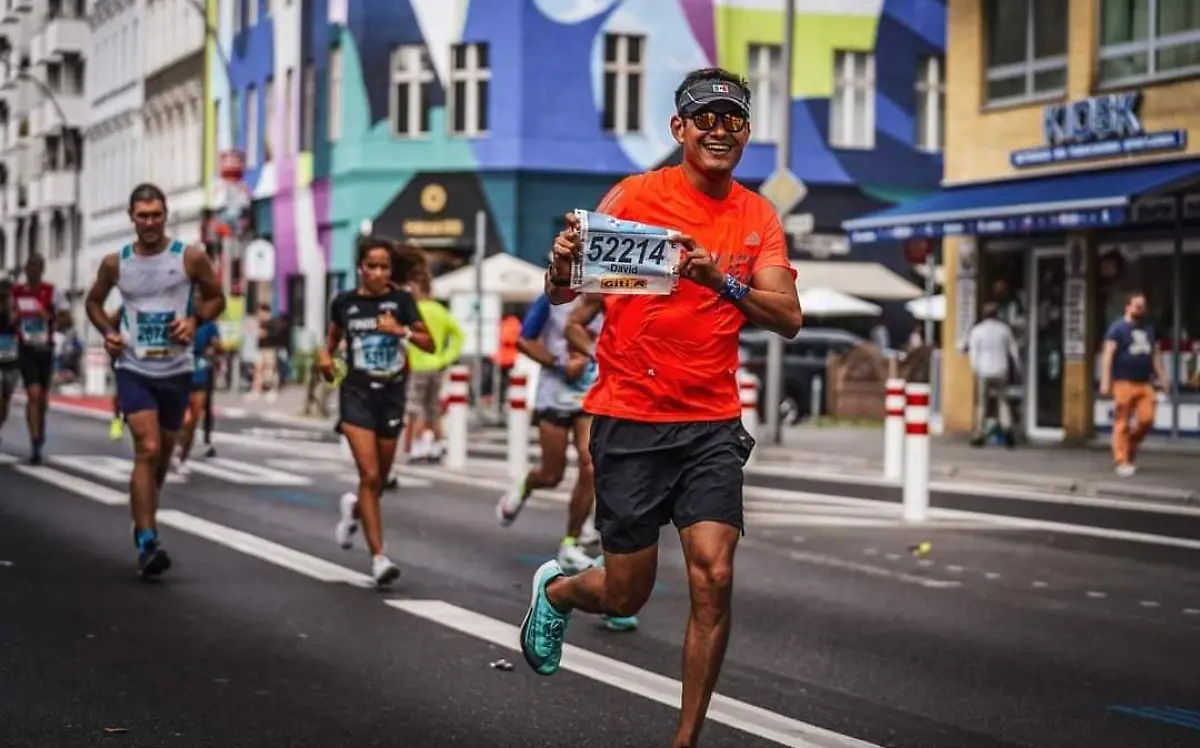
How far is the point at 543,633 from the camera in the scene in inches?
282

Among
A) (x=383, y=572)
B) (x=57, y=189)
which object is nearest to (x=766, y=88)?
(x=383, y=572)

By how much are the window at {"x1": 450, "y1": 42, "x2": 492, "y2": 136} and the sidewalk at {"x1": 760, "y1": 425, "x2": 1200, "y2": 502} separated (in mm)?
18417

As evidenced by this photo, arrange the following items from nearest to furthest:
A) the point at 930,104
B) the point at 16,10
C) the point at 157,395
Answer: the point at 157,395 < the point at 930,104 < the point at 16,10

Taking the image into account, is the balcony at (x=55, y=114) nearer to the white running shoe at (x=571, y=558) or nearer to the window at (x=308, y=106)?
the window at (x=308, y=106)

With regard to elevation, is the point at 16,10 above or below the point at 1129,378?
above

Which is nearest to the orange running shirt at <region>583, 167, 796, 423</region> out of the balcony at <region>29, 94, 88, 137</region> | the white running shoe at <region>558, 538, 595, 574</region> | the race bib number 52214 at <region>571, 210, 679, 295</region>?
the race bib number 52214 at <region>571, 210, 679, 295</region>

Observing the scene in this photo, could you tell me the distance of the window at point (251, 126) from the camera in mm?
56125

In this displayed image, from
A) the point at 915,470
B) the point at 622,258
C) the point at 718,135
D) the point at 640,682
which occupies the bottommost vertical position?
the point at 640,682

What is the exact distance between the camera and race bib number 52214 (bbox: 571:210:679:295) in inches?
244

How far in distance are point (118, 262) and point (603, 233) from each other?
Answer: 603 centimetres

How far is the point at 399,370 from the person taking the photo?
11594 mm

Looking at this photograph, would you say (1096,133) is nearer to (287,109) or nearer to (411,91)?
(411,91)

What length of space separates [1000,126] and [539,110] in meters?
18.9

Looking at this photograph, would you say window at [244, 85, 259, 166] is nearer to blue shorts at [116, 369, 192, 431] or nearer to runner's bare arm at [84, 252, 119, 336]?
runner's bare arm at [84, 252, 119, 336]
